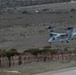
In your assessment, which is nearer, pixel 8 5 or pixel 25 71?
pixel 25 71

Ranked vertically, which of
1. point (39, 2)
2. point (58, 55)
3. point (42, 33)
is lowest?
point (39, 2)

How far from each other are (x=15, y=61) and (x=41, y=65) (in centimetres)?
143

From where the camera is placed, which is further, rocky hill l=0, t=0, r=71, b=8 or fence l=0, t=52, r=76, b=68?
rocky hill l=0, t=0, r=71, b=8

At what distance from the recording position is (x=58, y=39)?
122ft

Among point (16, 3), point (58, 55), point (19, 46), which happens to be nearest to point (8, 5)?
point (16, 3)

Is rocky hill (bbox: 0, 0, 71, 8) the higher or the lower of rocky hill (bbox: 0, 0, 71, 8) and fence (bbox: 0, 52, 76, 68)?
the lower

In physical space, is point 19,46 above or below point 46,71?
Answer: below

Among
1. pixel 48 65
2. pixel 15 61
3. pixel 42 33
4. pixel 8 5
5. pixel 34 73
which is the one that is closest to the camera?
pixel 34 73

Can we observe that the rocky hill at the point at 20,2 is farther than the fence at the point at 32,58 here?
Yes

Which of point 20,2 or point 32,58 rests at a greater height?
point 32,58

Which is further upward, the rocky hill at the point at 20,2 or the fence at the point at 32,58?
the fence at the point at 32,58

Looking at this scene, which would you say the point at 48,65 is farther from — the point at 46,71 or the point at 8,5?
the point at 8,5

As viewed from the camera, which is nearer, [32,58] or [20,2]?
[32,58]

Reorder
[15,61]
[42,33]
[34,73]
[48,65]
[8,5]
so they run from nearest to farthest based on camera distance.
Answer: [34,73] → [48,65] → [15,61] → [42,33] → [8,5]
